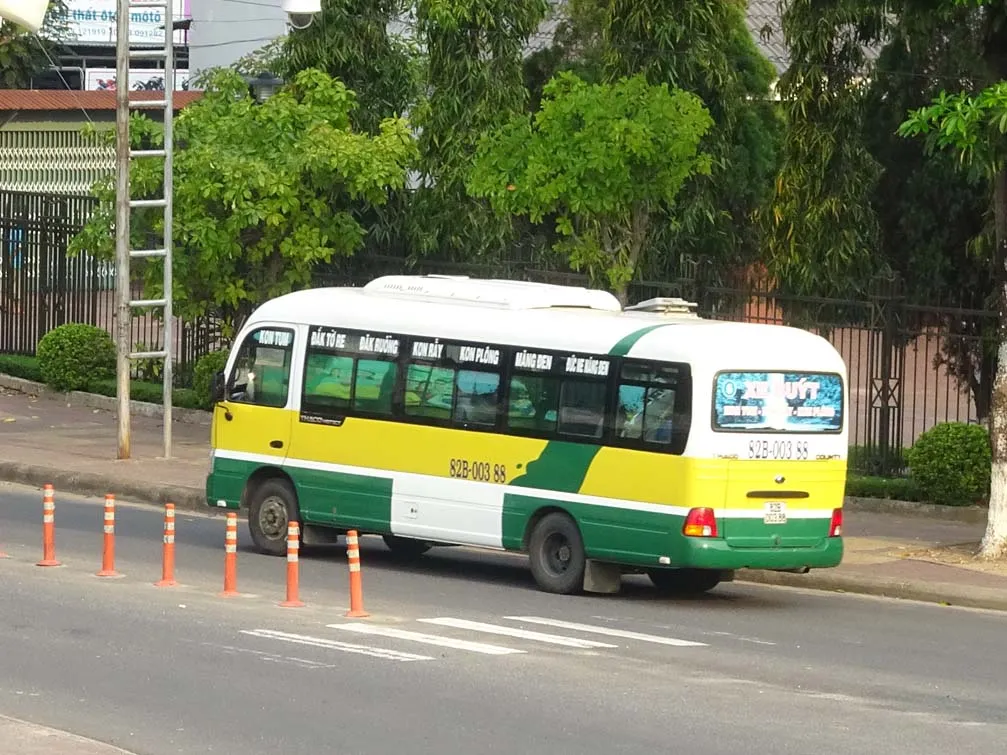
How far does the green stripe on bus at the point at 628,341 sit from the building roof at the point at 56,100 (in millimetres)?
28230

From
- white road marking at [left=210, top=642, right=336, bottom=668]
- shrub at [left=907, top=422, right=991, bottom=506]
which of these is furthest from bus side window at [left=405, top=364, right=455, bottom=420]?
shrub at [left=907, top=422, right=991, bottom=506]

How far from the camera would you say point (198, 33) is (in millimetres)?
75438

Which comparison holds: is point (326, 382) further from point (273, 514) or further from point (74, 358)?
point (74, 358)

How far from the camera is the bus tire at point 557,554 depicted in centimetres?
1728

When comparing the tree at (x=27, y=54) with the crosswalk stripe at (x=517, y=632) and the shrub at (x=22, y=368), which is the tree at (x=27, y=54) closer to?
the shrub at (x=22, y=368)

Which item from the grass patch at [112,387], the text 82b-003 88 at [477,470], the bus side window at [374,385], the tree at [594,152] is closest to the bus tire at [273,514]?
the bus side window at [374,385]

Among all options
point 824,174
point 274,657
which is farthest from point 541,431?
point 824,174

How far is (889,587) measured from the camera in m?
18.1

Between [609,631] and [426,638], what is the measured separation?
1547mm

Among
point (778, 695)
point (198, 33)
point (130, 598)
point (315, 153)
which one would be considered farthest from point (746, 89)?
point (198, 33)

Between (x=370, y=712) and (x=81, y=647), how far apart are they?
9.66 feet

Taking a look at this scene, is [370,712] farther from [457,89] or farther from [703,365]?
[457,89]

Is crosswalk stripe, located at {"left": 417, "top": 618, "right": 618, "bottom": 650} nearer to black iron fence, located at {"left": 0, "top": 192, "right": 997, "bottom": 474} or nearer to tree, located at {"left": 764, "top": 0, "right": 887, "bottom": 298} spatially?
black iron fence, located at {"left": 0, "top": 192, "right": 997, "bottom": 474}

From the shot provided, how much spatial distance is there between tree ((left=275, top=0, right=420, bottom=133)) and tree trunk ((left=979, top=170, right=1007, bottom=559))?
13.3 meters
